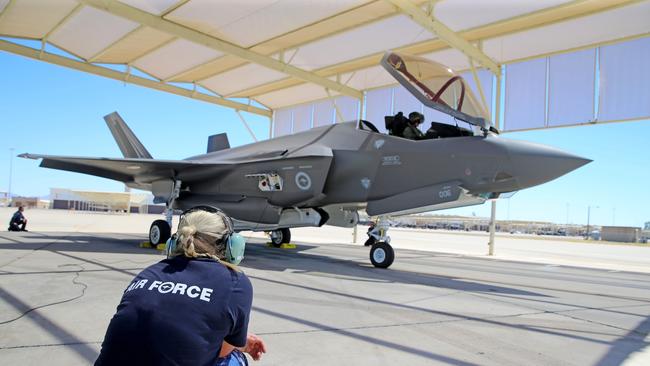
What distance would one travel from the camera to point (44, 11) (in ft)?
40.1

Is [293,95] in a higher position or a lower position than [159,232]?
higher

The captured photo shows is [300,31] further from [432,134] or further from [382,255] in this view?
[382,255]

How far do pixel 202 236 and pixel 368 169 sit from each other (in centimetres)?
697

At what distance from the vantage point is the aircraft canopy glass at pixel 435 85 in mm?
8203

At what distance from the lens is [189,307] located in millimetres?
1551

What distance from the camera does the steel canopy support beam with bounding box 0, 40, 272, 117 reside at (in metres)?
14.1

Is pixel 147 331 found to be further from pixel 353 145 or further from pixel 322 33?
pixel 322 33

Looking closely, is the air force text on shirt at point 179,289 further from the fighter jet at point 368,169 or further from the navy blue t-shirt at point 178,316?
the fighter jet at point 368,169

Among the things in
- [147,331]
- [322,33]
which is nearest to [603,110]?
[322,33]

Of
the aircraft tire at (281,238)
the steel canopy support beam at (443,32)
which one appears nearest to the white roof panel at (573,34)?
the steel canopy support beam at (443,32)

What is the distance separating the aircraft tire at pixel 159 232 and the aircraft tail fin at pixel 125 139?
4234 mm

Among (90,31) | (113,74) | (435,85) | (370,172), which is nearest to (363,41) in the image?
(435,85)

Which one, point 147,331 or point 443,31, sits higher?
point 443,31

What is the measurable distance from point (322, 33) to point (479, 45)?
494 centimetres
